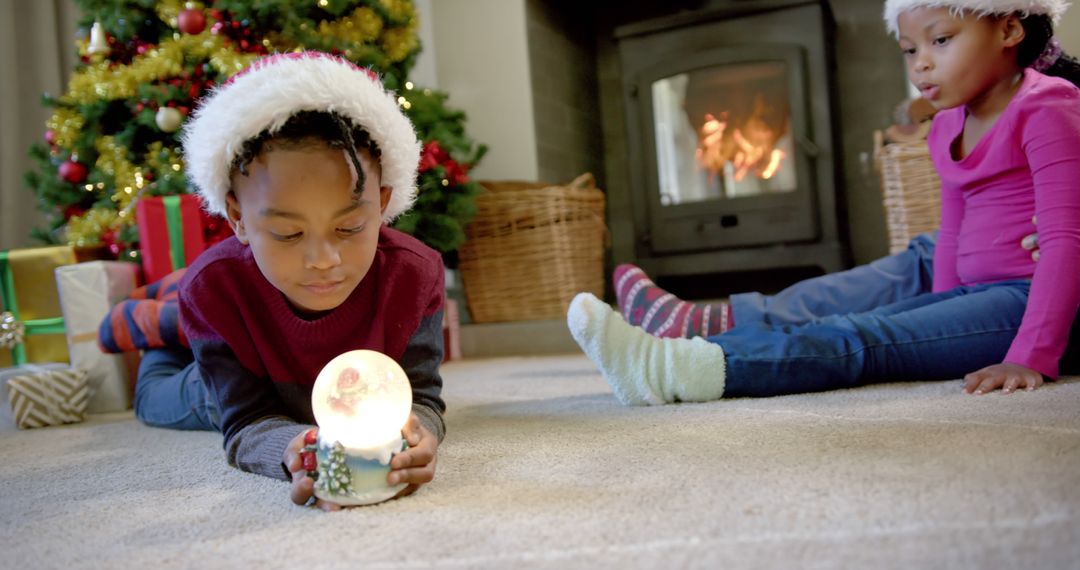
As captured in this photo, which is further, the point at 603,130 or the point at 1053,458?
the point at 603,130

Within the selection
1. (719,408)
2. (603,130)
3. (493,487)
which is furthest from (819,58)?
(493,487)

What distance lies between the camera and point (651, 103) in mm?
2660

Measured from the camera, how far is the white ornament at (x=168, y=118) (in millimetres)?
2170

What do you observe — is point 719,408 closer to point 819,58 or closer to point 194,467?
point 194,467

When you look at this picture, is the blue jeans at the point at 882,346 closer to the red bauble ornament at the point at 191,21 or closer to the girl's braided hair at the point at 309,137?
the girl's braided hair at the point at 309,137

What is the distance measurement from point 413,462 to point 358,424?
8 cm

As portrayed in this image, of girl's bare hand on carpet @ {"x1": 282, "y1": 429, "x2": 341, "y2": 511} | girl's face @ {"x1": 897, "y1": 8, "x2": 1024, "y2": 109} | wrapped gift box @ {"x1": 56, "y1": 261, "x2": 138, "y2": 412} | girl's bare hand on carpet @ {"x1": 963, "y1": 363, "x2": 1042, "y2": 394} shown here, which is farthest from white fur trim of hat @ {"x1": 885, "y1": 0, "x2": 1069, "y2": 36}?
wrapped gift box @ {"x1": 56, "y1": 261, "x2": 138, "y2": 412}

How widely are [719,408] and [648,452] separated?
0.29m

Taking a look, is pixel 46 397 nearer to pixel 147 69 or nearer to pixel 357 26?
pixel 147 69

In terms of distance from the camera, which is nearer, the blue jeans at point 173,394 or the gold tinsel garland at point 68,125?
the blue jeans at point 173,394

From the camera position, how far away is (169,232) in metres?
1.96

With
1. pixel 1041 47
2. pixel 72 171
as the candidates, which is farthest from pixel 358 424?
pixel 72 171

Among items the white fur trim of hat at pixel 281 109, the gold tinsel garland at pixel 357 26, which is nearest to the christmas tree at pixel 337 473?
the white fur trim of hat at pixel 281 109

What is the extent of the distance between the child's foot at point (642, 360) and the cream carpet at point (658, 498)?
46 mm
